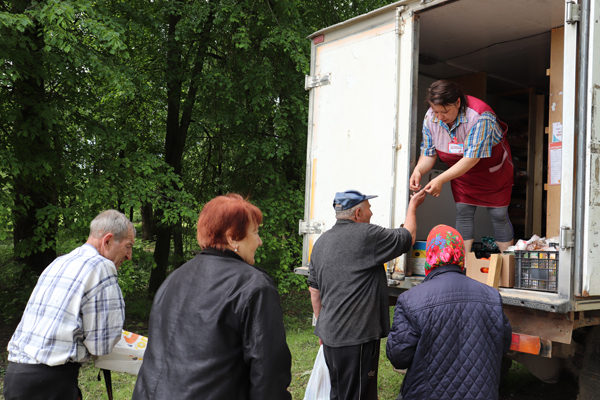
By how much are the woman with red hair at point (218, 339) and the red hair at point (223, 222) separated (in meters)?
0.06

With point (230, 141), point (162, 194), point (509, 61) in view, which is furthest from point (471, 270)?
point (230, 141)

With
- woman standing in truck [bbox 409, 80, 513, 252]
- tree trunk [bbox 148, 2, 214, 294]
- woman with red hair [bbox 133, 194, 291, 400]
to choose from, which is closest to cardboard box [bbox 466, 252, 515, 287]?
woman standing in truck [bbox 409, 80, 513, 252]

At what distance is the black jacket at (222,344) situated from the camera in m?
1.75

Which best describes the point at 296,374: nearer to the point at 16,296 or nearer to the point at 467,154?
the point at 467,154

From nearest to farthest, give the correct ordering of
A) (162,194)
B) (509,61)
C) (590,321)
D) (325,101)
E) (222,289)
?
(222,289), (590,321), (325,101), (509,61), (162,194)

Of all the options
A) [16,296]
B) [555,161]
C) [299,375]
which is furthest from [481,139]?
[16,296]

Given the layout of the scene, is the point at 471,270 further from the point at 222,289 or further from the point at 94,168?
the point at 94,168

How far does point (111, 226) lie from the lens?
2.75 metres

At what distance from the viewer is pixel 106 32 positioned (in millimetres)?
5691

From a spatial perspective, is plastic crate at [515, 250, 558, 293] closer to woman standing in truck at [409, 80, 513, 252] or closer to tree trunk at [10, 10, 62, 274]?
woman standing in truck at [409, 80, 513, 252]

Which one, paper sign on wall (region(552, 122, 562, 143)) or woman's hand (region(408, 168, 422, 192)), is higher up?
paper sign on wall (region(552, 122, 562, 143))

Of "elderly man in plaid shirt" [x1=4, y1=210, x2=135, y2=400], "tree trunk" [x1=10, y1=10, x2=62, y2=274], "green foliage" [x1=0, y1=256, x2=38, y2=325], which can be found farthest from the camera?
"green foliage" [x1=0, y1=256, x2=38, y2=325]

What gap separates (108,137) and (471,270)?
5455 mm

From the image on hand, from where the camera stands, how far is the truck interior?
405 centimetres
